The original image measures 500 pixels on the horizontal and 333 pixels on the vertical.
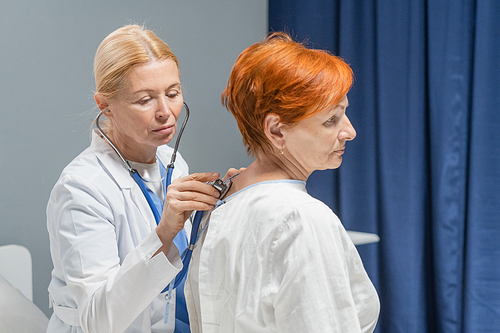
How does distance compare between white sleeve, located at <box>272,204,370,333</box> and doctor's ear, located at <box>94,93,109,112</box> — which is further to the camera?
doctor's ear, located at <box>94,93,109,112</box>

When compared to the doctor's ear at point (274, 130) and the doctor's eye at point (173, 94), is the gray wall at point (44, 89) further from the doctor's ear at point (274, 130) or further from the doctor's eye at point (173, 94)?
the doctor's ear at point (274, 130)

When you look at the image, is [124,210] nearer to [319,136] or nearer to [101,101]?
[101,101]

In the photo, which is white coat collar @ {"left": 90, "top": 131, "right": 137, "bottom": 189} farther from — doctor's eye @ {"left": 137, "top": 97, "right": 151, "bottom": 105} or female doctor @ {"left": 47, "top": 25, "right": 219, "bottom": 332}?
doctor's eye @ {"left": 137, "top": 97, "right": 151, "bottom": 105}

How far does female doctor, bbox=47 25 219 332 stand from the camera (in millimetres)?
926

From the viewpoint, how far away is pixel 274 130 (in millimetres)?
811

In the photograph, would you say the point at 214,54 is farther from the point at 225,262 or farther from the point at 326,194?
the point at 225,262

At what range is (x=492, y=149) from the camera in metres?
1.81

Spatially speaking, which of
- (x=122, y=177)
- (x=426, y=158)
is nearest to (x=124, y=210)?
(x=122, y=177)

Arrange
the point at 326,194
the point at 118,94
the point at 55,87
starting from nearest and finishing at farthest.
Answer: the point at 118,94, the point at 55,87, the point at 326,194

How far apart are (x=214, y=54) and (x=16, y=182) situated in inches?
49.1

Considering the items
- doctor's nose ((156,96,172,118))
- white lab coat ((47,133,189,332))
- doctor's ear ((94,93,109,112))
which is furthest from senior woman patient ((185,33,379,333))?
doctor's ear ((94,93,109,112))

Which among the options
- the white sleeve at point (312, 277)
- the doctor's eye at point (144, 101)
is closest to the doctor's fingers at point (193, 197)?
the white sleeve at point (312, 277)

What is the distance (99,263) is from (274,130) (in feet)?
1.63

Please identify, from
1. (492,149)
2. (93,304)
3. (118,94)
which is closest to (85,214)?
(93,304)
